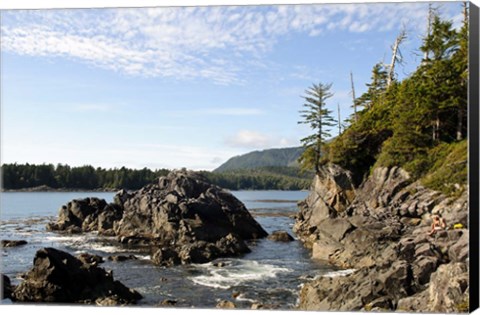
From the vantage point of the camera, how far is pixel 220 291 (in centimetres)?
1507

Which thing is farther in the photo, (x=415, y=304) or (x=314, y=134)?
(x=314, y=134)

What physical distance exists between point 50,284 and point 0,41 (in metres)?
6.86

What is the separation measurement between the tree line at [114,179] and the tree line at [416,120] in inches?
210

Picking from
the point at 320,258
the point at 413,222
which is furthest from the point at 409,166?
the point at 320,258

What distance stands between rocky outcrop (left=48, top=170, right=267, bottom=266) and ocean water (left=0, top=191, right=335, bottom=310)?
3.45 ft

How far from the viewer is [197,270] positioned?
760 inches

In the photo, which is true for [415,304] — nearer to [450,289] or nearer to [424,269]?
[450,289]

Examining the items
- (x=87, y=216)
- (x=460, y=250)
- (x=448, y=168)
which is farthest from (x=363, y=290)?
(x=87, y=216)

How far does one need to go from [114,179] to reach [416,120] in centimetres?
2649

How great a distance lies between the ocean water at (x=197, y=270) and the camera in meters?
14.4

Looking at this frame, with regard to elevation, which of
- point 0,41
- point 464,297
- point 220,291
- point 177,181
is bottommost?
point 220,291

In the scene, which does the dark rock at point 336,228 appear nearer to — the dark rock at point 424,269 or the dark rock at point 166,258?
the dark rock at point 166,258

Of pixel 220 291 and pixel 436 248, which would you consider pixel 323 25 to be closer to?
pixel 436 248

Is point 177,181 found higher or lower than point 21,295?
higher
